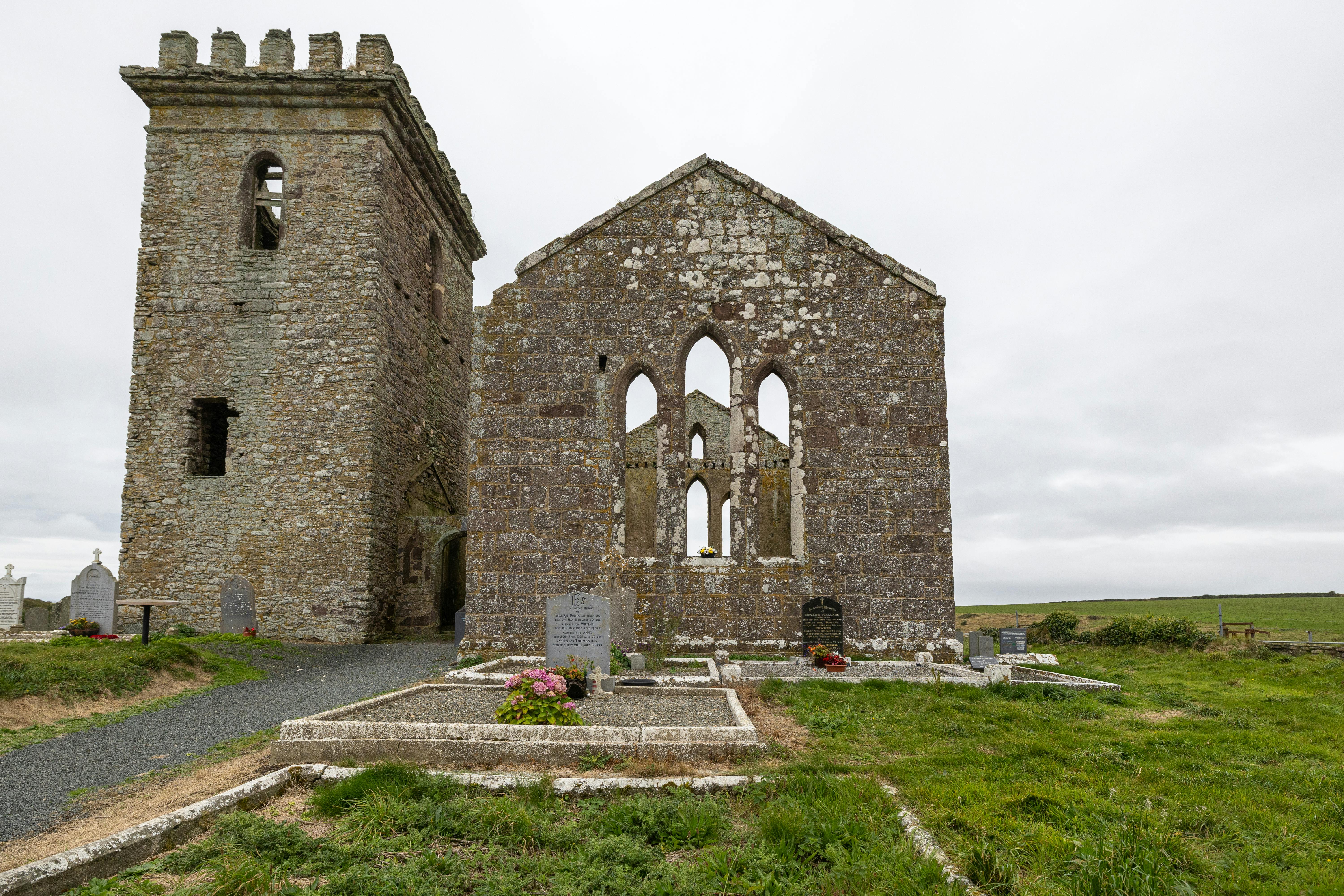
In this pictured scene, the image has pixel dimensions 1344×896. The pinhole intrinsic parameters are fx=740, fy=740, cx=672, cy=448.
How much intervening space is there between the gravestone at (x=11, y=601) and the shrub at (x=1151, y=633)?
73.9 ft

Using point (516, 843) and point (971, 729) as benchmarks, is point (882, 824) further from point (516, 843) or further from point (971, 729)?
point (971, 729)

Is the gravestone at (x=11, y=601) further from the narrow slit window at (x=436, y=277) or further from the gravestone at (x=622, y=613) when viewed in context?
the gravestone at (x=622, y=613)

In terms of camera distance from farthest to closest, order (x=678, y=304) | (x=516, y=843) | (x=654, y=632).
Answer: (x=678, y=304), (x=654, y=632), (x=516, y=843)

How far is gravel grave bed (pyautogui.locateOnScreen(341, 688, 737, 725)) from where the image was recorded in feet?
21.2

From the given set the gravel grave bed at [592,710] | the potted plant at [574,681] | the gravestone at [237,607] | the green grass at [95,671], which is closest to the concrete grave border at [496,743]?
the gravel grave bed at [592,710]

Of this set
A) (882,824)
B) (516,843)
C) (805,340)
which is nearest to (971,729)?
(882,824)

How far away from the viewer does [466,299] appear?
2230 centimetres

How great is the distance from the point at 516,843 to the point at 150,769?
3893mm

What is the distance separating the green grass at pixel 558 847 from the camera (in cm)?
329

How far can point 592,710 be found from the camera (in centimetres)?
697

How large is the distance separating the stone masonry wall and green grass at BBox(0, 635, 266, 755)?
3.52m

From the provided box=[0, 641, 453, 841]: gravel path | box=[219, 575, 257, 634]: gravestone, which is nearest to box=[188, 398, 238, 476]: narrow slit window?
box=[219, 575, 257, 634]: gravestone

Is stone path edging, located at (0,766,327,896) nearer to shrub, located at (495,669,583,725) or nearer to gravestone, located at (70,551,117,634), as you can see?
shrub, located at (495,669,583,725)

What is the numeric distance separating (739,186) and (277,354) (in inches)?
393
